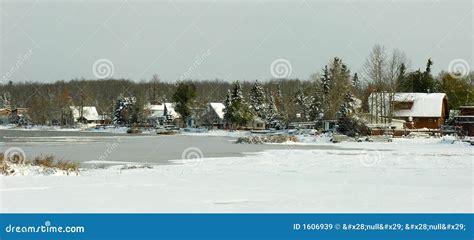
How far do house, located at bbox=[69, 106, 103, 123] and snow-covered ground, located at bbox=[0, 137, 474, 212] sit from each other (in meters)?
116

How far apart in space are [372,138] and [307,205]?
39.2 metres

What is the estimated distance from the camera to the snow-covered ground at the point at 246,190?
1143 cm

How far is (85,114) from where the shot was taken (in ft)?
466

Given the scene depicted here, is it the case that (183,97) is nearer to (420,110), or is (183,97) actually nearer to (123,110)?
(123,110)

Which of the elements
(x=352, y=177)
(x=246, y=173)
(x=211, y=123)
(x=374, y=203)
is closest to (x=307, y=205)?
(x=374, y=203)

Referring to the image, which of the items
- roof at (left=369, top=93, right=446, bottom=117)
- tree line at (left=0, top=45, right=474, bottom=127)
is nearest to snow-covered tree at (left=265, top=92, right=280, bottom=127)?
tree line at (left=0, top=45, right=474, bottom=127)

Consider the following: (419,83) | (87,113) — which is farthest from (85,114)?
(419,83)

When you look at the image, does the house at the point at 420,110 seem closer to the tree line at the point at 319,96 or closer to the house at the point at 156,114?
the tree line at the point at 319,96

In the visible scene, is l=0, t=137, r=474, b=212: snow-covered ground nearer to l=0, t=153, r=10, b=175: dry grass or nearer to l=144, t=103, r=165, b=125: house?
l=0, t=153, r=10, b=175: dry grass

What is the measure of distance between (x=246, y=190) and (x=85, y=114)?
133182 mm

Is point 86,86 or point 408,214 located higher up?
point 86,86

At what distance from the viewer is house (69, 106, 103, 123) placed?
433ft
